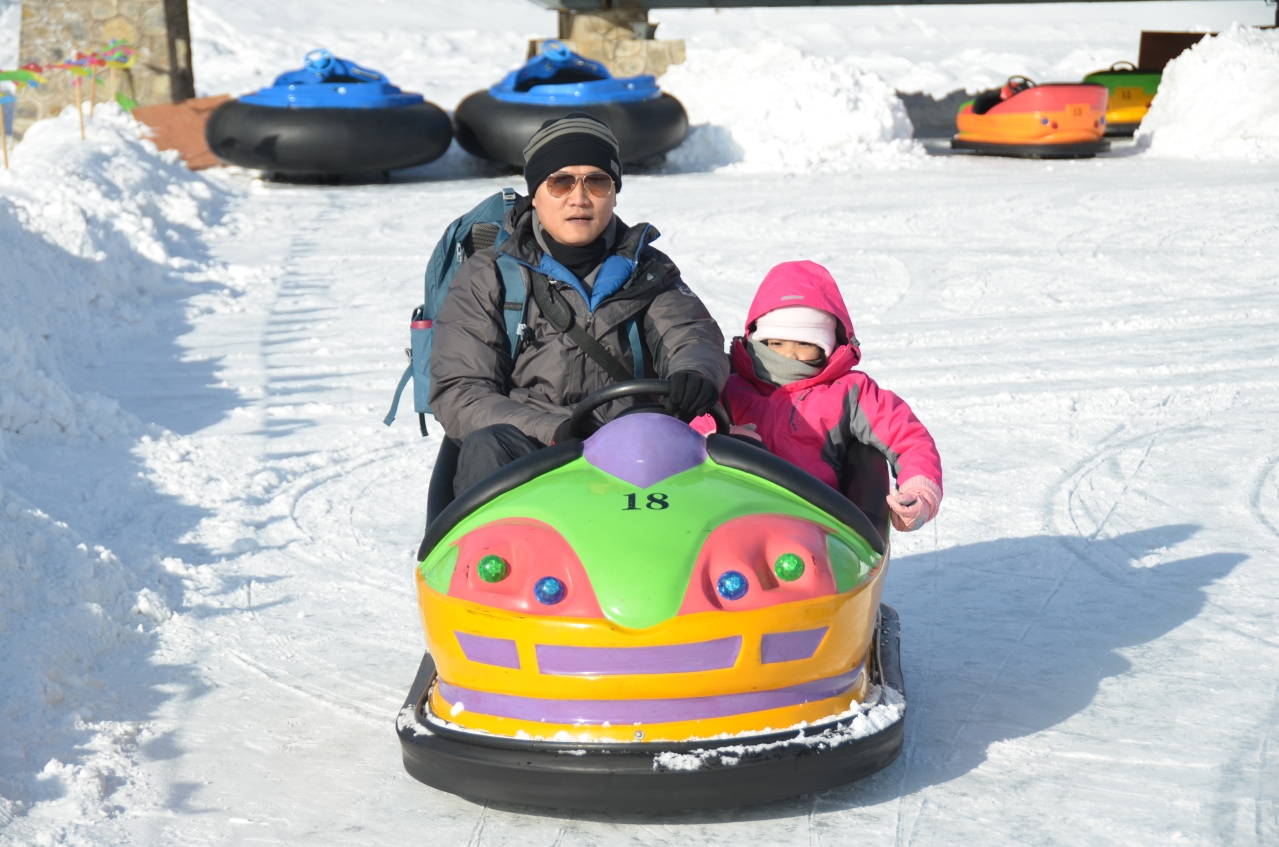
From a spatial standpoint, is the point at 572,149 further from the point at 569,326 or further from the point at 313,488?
the point at 313,488

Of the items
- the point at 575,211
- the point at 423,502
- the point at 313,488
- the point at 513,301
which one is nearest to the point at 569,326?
the point at 513,301

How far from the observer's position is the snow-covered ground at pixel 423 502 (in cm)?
248

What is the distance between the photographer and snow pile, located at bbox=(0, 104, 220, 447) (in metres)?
4.71

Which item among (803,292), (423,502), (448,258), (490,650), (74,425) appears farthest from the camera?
(74,425)

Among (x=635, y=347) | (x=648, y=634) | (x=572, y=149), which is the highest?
(x=572, y=149)

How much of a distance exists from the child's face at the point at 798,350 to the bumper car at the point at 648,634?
1.89ft

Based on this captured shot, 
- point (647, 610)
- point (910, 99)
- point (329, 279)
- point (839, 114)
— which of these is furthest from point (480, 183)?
point (647, 610)

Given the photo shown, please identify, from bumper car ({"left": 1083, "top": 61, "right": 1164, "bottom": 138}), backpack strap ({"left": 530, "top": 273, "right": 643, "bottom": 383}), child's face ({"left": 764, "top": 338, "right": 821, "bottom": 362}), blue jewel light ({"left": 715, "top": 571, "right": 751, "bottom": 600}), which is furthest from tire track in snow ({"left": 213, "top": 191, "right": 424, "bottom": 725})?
bumper car ({"left": 1083, "top": 61, "right": 1164, "bottom": 138})

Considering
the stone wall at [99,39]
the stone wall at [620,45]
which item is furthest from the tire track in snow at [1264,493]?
the stone wall at [620,45]

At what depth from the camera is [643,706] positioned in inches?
87.8

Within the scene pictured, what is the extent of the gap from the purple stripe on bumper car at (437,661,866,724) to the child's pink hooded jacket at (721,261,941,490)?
0.68 metres

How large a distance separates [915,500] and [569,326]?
2.62 ft

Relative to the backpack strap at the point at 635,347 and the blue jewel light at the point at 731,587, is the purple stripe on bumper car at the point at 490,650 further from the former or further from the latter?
the backpack strap at the point at 635,347

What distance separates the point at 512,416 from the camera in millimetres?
2734
